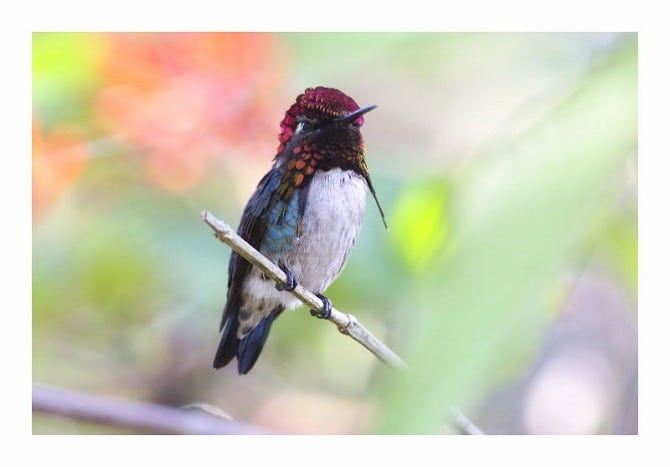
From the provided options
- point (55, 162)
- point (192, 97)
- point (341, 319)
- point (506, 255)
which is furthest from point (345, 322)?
point (506, 255)

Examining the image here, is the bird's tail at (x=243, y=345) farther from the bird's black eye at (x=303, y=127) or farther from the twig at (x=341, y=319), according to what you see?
the bird's black eye at (x=303, y=127)

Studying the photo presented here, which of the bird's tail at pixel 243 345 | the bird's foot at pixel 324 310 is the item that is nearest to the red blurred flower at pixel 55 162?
the bird's tail at pixel 243 345

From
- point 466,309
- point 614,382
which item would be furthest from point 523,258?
point 614,382

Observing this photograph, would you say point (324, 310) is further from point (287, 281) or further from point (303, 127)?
point (303, 127)

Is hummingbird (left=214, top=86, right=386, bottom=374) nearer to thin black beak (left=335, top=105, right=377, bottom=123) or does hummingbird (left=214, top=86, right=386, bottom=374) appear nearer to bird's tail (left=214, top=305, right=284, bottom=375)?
thin black beak (left=335, top=105, right=377, bottom=123)

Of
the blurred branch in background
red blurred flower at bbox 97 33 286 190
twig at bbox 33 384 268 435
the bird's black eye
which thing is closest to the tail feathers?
twig at bbox 33 384 268 435
